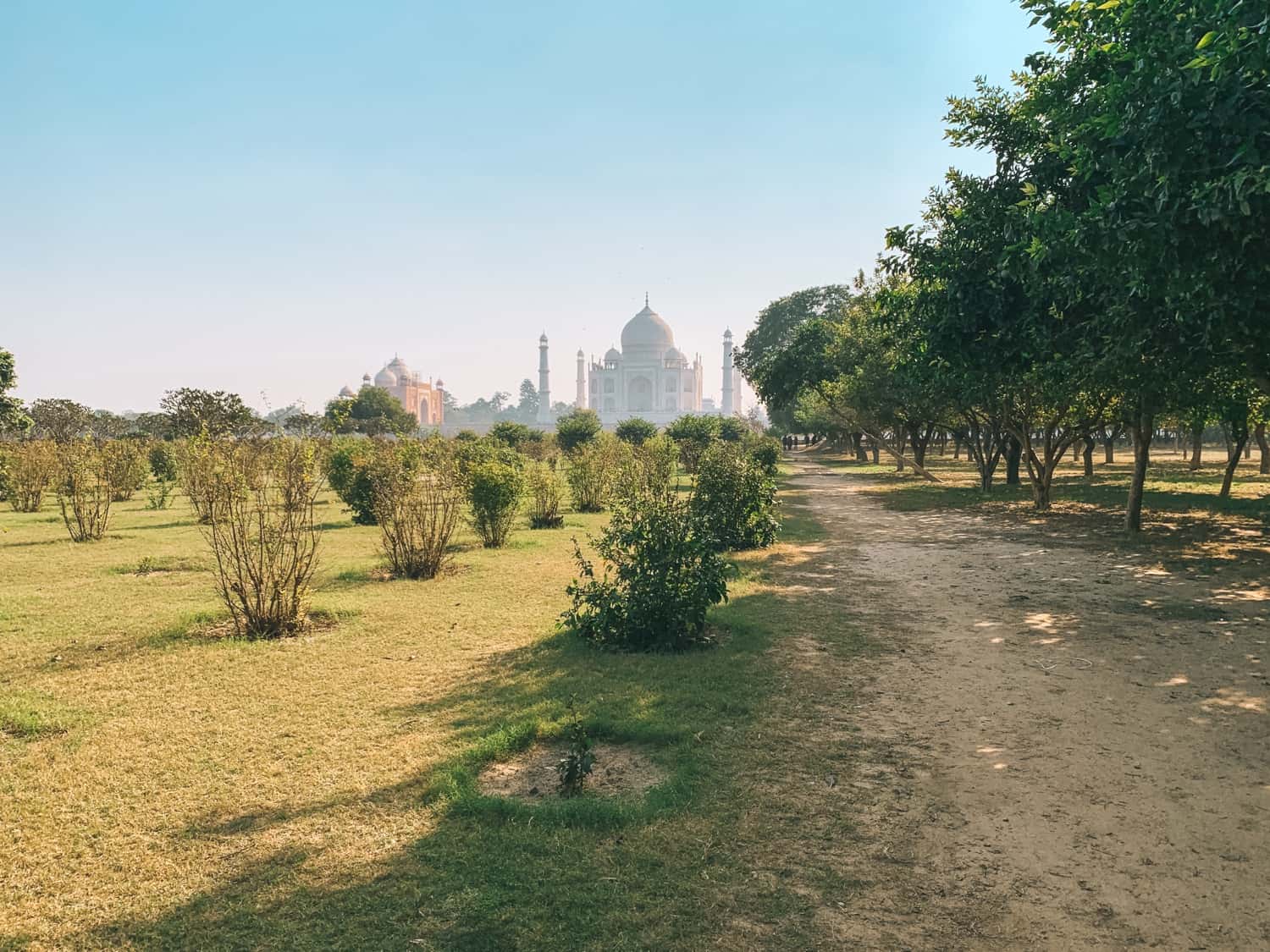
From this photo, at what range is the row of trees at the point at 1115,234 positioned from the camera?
475 cm

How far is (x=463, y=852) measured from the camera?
3258 millimetres

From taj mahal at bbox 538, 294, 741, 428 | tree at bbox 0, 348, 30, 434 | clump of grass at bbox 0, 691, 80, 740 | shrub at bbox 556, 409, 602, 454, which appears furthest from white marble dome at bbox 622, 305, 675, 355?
clump of grass at bbox 0, 691, 80, 740

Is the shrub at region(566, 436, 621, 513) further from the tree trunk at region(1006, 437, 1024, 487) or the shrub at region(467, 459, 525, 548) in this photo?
the tree trunk at region(1006, 437, 1024, 487)

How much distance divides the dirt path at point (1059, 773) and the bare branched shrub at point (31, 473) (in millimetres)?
15947

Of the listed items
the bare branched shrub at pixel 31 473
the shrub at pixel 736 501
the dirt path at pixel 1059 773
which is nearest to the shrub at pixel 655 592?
the dirt path at pixel 1059 773

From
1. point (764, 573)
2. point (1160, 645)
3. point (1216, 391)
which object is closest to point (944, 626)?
point (1160, 645)

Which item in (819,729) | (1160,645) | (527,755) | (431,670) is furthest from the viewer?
(1160,645)

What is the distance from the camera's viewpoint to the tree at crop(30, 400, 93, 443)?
1596 inches

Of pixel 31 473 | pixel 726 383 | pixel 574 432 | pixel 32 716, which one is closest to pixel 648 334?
pixel 726 383

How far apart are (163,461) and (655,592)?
24.5m

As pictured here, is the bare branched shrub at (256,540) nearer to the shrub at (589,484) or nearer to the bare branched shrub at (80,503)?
the bare branched shrub at (80,503)

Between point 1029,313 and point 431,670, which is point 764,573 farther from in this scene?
point 431,670

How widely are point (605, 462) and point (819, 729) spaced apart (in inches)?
567

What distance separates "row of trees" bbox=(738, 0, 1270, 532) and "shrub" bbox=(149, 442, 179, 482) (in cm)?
2169
